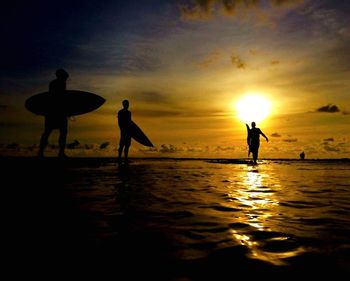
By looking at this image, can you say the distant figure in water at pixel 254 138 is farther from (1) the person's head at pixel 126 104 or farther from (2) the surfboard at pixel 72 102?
(2) the surfboard at pixel 72 102

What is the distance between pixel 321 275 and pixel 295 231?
3.41 feet

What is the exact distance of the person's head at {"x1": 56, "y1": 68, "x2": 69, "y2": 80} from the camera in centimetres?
975

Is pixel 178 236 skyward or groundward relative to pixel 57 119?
groundward

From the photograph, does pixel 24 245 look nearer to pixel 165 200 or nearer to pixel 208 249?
pixel 208 249

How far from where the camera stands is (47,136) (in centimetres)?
977

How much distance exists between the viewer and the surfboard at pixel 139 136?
14.4 meters

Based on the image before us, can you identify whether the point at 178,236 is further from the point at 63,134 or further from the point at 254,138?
the point at 254,138

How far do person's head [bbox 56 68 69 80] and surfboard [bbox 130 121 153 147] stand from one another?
463cm

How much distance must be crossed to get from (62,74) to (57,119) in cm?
143

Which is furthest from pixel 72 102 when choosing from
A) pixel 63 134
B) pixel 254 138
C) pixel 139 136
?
pixel 254 138

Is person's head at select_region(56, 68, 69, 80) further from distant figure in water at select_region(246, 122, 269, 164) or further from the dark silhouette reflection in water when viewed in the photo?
distant figure in water at select_region(246, 122, 269, 164)

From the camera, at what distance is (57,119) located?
31.6 ft

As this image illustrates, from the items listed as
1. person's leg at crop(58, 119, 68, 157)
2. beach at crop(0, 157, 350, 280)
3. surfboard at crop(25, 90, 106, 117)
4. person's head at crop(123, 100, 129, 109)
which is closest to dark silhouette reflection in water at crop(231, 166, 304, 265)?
beach at crop(0, 157, 350, 280)

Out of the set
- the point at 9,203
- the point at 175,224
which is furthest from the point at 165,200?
the point at 9,203
